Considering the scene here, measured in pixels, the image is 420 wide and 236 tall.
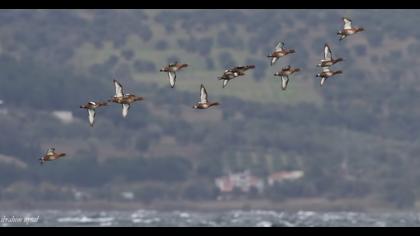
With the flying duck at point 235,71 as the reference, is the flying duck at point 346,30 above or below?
above

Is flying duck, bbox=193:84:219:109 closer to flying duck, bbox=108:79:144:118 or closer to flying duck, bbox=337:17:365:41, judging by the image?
flying duck, bbox=108:79:144:118

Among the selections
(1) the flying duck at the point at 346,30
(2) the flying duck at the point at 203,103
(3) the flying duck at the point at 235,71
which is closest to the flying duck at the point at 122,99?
(2) the flying duck at the point at 203,103

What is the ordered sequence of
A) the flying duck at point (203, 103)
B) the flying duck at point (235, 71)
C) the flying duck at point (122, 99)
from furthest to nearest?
the flying duck at point (203, 103) < the flying duck at point (122, 99) < the flying duck at point (235, 71)

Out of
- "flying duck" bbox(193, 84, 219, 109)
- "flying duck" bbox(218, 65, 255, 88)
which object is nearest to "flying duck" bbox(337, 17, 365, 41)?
"flying duck" bbox(218, 65, 255, 88)

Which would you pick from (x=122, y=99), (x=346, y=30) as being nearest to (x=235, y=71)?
(x=122, y=99)

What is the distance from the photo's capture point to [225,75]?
10044cm

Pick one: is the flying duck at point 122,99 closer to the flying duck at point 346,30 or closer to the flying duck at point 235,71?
the flying duck at point 235,71
